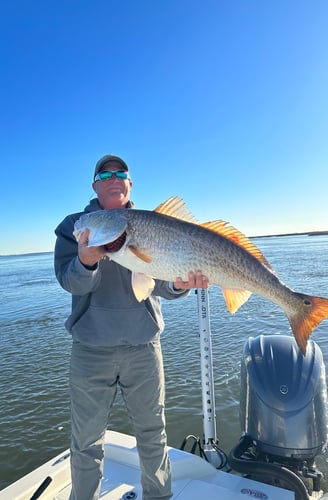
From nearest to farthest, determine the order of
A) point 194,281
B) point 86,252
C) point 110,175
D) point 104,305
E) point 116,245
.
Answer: point 86,252 → point 116,245 → point 194,281 → point 104,305 → point 110,175

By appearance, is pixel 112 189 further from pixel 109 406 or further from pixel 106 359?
pixel 109 406

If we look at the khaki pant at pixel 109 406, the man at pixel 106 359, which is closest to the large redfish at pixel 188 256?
the man at pixel 106 359

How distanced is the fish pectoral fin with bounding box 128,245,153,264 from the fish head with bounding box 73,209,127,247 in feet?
0.51

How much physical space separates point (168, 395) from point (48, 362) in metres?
3.84

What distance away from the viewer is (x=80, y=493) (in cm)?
281

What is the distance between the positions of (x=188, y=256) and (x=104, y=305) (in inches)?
32.8

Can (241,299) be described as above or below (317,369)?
above

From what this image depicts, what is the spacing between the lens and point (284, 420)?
3.40m

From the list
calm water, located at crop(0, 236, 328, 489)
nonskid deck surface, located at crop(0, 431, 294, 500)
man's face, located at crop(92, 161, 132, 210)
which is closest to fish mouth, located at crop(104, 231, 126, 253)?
man's face, located at crop(92, 161, 132, 210)

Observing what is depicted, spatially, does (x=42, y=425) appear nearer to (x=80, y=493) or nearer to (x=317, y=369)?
(x=80, y=493)

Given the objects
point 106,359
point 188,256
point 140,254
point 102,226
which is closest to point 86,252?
point 102,226

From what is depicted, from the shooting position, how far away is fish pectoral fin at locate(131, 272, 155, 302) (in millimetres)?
2889

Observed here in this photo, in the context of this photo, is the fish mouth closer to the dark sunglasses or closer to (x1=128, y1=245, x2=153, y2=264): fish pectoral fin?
(x1=128, y1=245, x2=153, y2=264): fish pectoral fin

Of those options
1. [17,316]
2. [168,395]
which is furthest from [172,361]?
[17,316]
